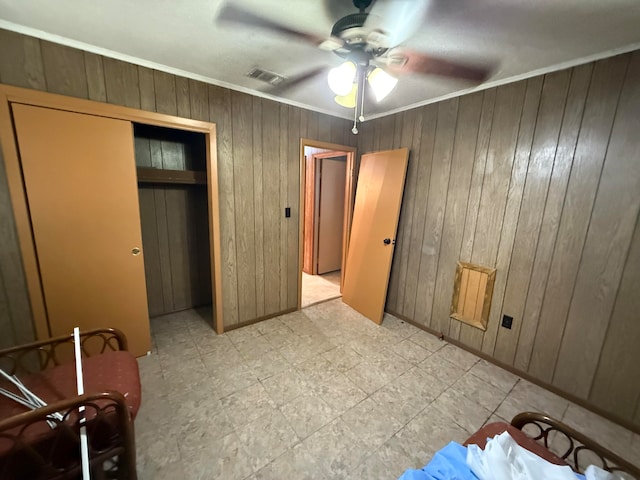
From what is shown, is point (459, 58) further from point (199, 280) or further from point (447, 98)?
point (199, 280)

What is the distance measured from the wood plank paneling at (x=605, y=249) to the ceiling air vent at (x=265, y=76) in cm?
228

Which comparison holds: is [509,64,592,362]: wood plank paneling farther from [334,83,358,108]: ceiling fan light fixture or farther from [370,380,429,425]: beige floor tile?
[334,83,358,108]: ceiling fan light fixture

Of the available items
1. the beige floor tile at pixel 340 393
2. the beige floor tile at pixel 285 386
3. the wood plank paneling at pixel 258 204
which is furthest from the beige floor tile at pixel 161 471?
the wood plank paneling at pixel 258 204

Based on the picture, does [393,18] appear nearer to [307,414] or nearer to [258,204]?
[258,204]

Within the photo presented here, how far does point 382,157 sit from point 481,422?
247 cm

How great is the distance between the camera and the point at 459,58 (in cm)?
172

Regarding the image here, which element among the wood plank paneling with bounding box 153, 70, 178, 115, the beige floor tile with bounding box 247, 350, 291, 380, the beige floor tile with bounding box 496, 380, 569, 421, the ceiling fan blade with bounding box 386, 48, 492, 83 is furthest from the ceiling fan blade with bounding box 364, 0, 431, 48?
the beige floor tile with bounding box 496, 380, 569, 421

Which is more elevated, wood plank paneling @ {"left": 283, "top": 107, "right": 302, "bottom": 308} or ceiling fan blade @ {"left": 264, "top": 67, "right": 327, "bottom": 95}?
ceiling fan blade @ {"left": 264, "top": 67, "right": 327, "bottom": 95}

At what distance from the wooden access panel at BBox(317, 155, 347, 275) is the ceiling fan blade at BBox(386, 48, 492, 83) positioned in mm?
2363

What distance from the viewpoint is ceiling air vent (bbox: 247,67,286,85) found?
1.99 m

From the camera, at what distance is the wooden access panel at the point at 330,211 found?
14.0 ft

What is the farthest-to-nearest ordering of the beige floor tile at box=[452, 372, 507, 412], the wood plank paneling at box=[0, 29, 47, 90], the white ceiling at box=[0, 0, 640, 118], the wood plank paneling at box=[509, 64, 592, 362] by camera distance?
the beige floor tile at box=[452, 372, 507, 412]
the wood plank paneling at box=[509, 64, 592, 362]
the wood plank paneling at box=[0, 29, 47, 90]
the white ceiling at box=[0, 0, 640, 118]

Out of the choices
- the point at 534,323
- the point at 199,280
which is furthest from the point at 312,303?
the point at 534,323

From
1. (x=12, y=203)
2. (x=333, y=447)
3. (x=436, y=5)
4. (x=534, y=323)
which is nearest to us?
(x=436, y=5)
